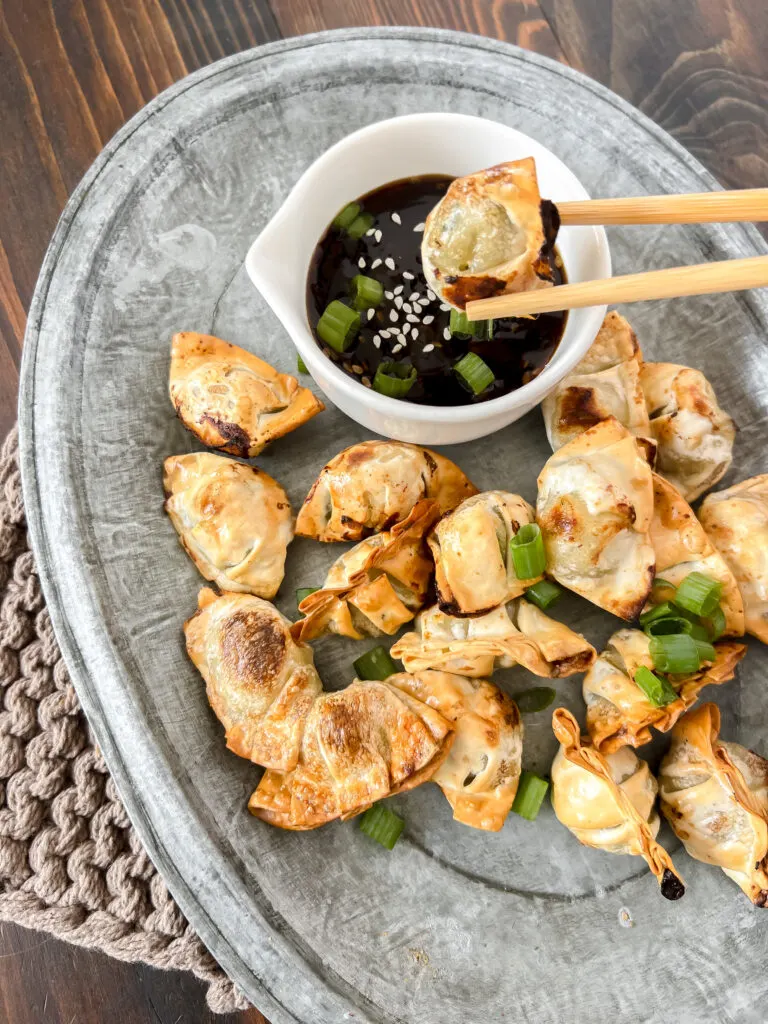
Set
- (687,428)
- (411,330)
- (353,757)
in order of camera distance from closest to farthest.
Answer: (353,757) < (411,330) < (687,428)

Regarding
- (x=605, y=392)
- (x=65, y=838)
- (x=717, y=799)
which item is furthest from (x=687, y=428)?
(x=65, y=838)

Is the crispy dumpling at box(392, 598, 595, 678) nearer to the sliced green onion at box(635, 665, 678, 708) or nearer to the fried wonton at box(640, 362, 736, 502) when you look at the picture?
the sliced green onion at box(635, 665, 678, 708)

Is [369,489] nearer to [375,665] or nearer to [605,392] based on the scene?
[375,665]

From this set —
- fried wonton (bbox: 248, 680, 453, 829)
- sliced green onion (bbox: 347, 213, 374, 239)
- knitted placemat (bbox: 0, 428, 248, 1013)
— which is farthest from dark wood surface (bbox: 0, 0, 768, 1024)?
sliced green onion (bbox: 347, 213, 374, 239)

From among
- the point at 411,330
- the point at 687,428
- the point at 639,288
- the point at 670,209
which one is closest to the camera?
the point at 639,288

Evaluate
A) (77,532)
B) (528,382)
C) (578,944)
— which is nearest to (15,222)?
(77,532)

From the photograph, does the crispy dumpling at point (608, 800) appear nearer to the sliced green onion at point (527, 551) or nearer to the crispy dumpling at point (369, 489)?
the sliced green onion at point (527, 551)
